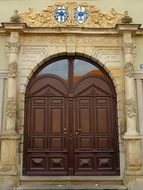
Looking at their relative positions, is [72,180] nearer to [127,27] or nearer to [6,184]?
[6,184]

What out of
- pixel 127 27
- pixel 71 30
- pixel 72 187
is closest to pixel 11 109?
pixel 72 187

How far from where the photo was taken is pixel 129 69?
7848 mm

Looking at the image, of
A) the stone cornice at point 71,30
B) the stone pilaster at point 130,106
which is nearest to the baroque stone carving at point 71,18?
the stone cornice at point 71,30

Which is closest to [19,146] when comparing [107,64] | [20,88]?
[20,88]

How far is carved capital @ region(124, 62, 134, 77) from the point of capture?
25.7 feet

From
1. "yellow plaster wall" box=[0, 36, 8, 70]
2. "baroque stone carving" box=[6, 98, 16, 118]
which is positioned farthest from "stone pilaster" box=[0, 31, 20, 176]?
"yellow plaster wall" box=[0, 36, 8, 70]

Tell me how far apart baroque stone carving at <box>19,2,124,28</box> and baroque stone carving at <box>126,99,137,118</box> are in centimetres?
217

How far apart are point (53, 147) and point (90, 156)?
991 millimetres

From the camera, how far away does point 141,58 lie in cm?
820

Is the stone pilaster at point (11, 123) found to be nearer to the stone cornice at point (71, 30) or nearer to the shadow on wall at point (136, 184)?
the stone cornice at point (71, 30)

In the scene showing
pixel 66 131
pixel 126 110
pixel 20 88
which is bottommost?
pixel 66 131

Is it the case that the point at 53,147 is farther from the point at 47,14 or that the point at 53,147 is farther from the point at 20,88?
the point at 47,14

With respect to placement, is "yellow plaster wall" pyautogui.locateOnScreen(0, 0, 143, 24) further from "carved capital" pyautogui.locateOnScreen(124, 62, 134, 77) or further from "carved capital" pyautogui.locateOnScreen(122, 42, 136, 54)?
"carved capital" pyautogui.locateOnScreen(124, 62, 134, 77)

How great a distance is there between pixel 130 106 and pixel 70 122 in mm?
1620
